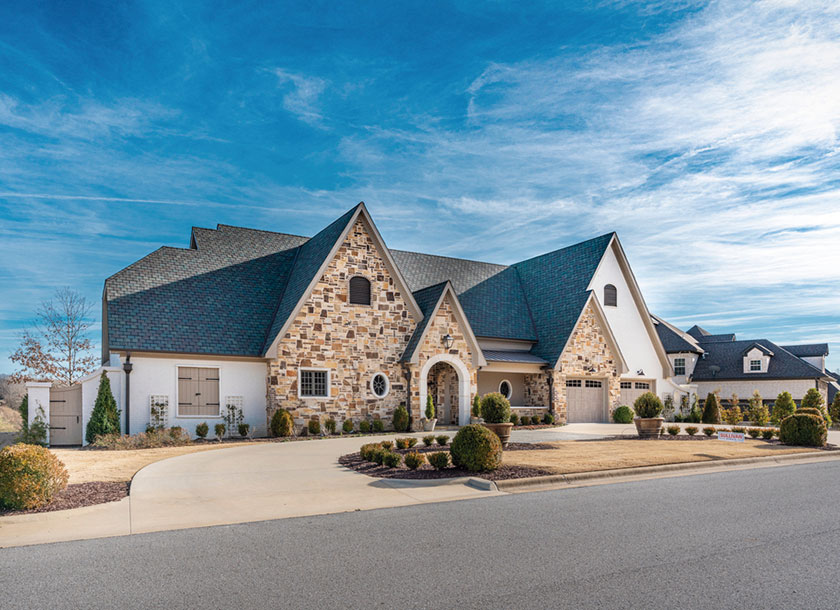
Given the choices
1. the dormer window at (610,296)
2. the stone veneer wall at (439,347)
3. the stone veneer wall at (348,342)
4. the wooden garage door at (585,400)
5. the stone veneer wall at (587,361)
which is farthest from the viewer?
the dormer window at (610,296)

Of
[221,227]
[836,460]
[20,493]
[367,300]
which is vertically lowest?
[836,460]

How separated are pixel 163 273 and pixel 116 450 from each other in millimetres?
7895

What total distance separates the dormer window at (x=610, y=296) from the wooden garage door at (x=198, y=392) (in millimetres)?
21071

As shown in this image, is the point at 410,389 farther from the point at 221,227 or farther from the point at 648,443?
the point at 221,227

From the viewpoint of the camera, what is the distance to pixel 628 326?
114ft

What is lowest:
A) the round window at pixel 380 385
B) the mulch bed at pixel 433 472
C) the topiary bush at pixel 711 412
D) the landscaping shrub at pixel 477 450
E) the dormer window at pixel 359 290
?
the topiary bush at pixel 711 412

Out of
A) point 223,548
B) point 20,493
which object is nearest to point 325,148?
point 20,493

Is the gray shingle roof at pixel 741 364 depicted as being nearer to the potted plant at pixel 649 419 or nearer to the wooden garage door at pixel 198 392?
the potted plant at pixel 649 419

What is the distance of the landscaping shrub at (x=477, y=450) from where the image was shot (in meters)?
12.8

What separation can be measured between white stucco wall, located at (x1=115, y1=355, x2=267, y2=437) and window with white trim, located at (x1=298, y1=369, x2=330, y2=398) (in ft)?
4.82

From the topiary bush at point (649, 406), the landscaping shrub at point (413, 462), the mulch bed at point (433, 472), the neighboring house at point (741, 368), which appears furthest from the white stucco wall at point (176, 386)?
the neighboring house at point (741, 368)

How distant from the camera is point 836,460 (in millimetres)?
17750

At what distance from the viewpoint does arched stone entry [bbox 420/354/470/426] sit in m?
26.4

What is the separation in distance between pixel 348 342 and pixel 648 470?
13527 mm
